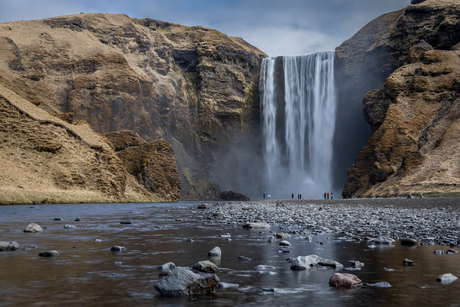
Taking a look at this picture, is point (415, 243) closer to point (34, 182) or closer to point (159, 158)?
point (34, 182)

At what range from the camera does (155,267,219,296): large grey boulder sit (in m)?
3.09

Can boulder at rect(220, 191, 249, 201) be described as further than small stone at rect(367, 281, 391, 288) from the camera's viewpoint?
Yes

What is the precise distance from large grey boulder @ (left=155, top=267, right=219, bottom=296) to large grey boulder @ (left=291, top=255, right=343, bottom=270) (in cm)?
143

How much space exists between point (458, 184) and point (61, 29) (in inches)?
2636

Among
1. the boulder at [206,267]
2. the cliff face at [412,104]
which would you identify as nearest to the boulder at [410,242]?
the boulder at [206,267]

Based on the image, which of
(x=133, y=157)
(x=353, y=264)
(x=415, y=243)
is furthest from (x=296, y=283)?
(x=133, y=157)

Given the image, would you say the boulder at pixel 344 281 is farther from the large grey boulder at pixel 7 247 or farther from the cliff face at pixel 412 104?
the cliff face at pixel 412 104

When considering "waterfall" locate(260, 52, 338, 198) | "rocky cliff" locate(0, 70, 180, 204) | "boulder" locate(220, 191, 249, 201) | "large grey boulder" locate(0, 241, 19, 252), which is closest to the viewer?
"large grey boulder" locate(0, 241, 19, 252)

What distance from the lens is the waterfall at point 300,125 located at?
60125 mm

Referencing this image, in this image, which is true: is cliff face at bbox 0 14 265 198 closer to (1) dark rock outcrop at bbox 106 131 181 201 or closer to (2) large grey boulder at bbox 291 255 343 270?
(1) dark rock outcrop at bbox 106 131 181 201

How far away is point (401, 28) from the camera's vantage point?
54031 millimetres

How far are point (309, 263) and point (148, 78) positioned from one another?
208ft

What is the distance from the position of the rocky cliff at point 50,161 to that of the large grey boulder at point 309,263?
79.2 ft

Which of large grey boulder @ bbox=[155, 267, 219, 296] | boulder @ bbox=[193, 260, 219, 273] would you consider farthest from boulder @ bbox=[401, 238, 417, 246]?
large grey boulder @ bbox=[155, 267, 219, 296]
